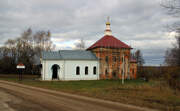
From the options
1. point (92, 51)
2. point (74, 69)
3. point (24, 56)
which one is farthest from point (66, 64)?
point (24, 56)

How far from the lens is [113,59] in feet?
133

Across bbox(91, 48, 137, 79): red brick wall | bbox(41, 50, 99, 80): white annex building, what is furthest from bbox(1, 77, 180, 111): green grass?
bbox(91, 48, 137, 79): red brick wall

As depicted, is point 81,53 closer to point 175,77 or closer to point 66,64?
point 66,64

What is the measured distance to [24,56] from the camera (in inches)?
2292

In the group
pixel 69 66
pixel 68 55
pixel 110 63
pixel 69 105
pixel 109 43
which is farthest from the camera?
pixel 109 43

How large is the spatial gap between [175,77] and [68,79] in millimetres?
23167

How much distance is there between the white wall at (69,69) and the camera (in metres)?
35.9

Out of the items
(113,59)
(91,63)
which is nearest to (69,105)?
(91,63)

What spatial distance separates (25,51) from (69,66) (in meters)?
26.3

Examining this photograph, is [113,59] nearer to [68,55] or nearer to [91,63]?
[91,63]

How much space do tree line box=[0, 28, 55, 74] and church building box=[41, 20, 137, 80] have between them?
17452 millimetres

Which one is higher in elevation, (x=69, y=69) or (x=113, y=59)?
(x=113, y=59)

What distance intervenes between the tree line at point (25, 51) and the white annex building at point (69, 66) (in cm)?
1683

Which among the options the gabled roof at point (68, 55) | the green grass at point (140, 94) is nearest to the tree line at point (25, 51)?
the gabled roof at point (68, 55)
